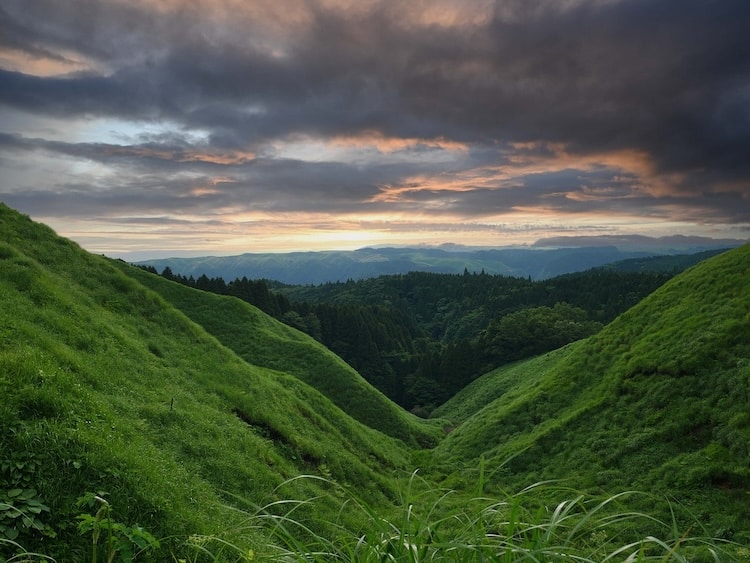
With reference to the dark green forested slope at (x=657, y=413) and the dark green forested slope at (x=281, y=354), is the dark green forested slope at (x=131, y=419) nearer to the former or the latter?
the dark green forested slope at (x=281, y=354)

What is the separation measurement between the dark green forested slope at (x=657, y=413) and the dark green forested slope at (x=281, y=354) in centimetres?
692

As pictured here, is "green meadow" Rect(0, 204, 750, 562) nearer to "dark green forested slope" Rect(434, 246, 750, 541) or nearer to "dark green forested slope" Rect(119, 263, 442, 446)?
"dark green forested slope" Rect(434, 246, 750, 541)

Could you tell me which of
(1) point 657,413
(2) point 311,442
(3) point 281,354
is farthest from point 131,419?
(3) point 281,354

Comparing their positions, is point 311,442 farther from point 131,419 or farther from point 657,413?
point 657,413

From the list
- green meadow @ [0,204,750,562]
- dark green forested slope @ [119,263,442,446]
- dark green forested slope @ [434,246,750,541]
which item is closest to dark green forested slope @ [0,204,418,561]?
green meadow @ [0,204,750,562]

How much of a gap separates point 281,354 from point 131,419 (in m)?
30.7

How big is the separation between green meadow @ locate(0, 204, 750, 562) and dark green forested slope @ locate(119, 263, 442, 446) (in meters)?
0.26

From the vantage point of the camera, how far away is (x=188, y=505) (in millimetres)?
9531

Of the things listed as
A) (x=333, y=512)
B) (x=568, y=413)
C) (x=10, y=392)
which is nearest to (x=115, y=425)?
(x=10, y=392)

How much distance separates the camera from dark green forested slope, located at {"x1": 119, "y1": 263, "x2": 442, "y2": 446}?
4069 centimetres

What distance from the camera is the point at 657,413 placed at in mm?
26656

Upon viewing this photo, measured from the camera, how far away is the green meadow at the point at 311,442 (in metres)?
4.11

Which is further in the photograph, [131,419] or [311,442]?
[311,442]

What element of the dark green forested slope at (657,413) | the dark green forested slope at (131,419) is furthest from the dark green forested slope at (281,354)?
the dark green forested slope at (131,419)
